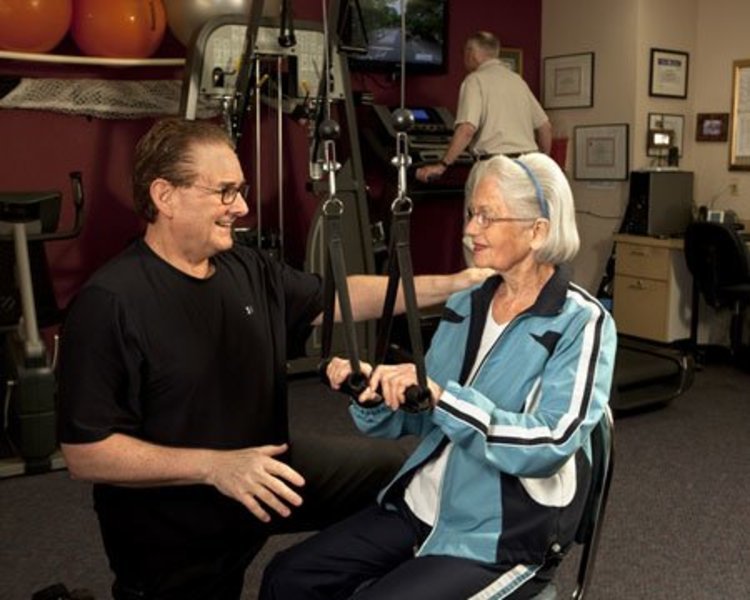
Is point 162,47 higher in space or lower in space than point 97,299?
higher

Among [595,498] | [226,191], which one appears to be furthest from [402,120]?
[595,498]

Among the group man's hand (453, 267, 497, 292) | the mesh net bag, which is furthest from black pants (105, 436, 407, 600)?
the mesh net bag

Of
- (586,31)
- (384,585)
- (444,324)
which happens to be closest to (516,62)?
(586,31)

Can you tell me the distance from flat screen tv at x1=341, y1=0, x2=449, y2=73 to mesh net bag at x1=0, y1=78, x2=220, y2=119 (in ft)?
3.62

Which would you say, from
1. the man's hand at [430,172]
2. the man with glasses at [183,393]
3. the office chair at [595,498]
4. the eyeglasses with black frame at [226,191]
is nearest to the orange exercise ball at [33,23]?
the man's hand at [430,172]

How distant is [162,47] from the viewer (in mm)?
4691

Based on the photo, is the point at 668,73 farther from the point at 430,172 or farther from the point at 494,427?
the point at 494,427

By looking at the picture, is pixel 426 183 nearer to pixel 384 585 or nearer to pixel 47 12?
pixel 47 12

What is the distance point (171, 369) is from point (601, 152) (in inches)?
189

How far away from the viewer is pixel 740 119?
5.54m

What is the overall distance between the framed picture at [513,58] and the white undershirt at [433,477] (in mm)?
4752

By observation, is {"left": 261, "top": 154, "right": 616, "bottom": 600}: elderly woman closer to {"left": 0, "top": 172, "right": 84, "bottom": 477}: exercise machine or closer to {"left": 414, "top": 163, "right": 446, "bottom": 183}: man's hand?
{"left": 0, "top": 172, "right": 84, "bottom": 477}: exercise machine

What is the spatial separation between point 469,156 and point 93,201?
2.15 metres

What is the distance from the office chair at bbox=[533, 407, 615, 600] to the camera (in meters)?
1.58
